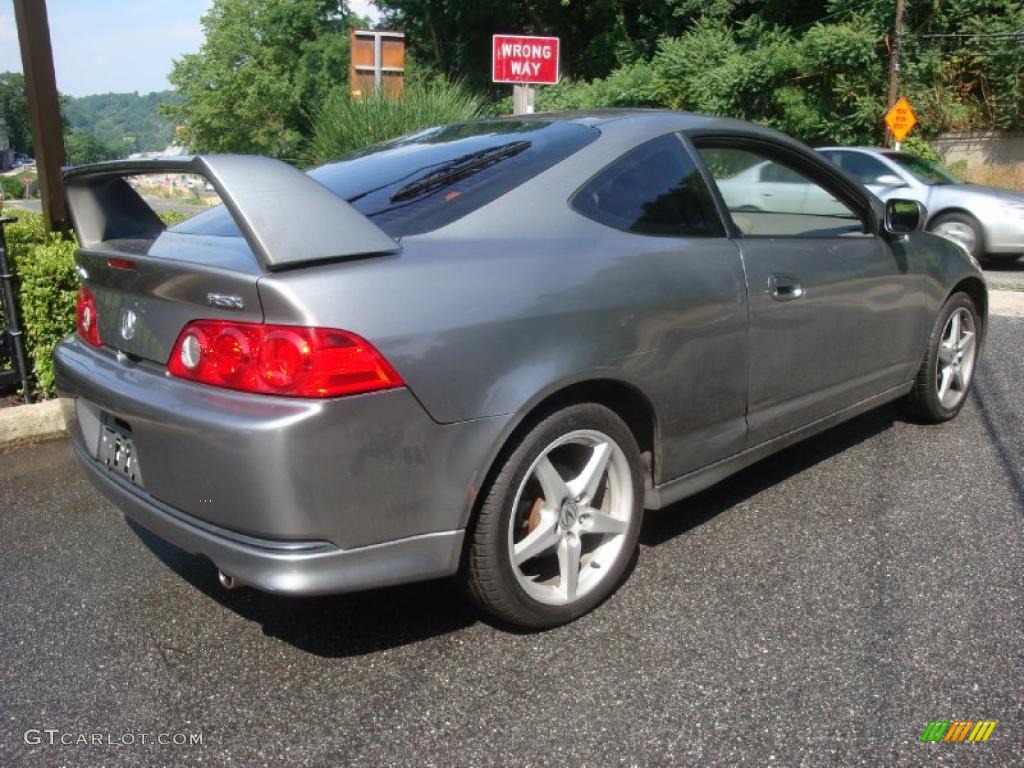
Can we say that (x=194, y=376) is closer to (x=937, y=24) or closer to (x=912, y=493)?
(x=912, y=493)

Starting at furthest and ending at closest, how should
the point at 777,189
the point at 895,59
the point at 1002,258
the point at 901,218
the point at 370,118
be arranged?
the point at 895,59
the point at 1002,258
the point at 370,118
the point at 777,189
the point at 901,218

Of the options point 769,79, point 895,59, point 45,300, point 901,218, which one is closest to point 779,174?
point 901,218

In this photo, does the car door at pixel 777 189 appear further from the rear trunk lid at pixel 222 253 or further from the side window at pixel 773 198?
the rear trunk lid at pixel 222 253

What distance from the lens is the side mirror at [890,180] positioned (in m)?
12.0

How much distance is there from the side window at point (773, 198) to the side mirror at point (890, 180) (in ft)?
25.2

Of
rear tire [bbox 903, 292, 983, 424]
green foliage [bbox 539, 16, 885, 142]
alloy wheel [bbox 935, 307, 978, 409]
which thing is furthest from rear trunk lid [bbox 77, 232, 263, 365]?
green foliage [bbox 539, 16, 885, 142]

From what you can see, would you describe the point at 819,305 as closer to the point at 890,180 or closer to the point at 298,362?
the point at 298,362

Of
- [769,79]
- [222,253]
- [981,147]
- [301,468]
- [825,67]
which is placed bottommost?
[981,147]

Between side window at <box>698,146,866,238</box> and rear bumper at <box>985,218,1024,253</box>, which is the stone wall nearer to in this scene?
rear bumper at <box>985,218,1024,253</box>

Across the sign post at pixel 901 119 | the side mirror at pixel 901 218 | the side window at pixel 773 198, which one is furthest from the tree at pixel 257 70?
the side mirror at pixel 901 218

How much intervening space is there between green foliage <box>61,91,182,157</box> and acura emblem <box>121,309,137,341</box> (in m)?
131

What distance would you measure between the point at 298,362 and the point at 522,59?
8275mm

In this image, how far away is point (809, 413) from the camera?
3629mm

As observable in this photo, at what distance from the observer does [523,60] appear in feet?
31.9
